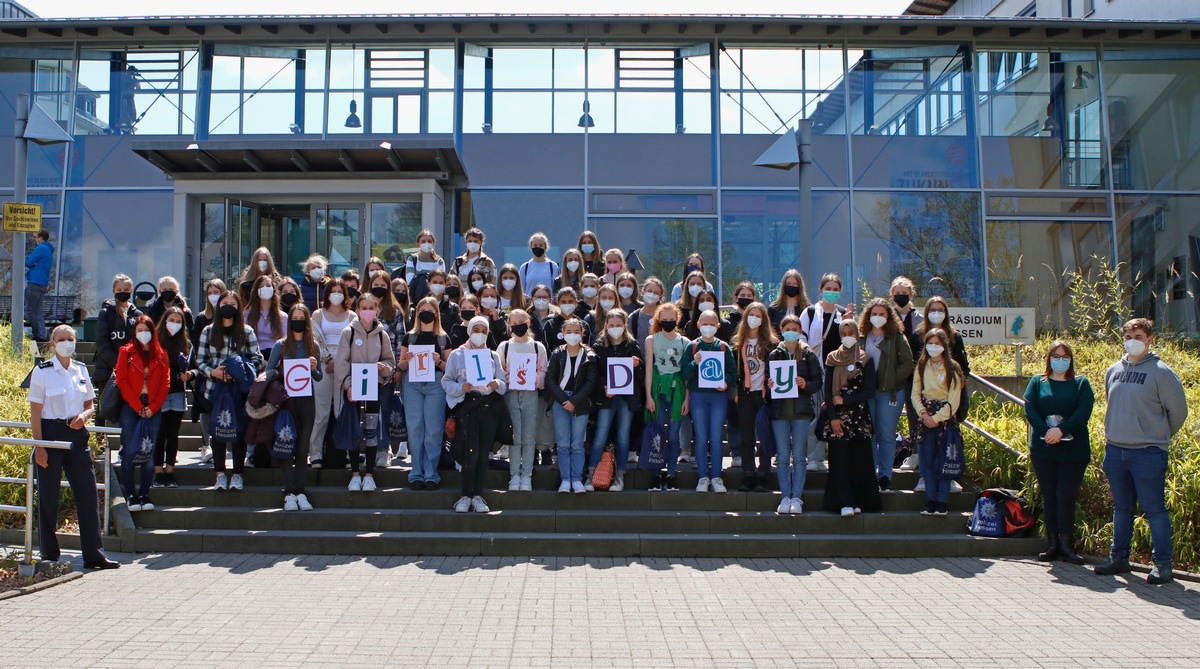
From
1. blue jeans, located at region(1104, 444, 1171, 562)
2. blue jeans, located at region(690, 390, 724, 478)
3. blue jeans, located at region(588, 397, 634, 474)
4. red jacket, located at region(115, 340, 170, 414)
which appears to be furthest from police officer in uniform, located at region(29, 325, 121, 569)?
blue jeans, located at region(1104, 444, 1171, 562)

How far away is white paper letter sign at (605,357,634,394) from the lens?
9.47 metres

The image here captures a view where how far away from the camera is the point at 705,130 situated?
1925cm

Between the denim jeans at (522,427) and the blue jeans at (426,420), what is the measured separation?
2.30 ft

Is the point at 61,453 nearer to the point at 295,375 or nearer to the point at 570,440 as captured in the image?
the point at 295,375

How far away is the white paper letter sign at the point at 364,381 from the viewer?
9.36 m

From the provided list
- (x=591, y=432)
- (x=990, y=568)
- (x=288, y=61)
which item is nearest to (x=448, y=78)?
(x=288, y=61)

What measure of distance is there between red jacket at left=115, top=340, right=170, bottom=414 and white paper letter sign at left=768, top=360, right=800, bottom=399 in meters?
5.98

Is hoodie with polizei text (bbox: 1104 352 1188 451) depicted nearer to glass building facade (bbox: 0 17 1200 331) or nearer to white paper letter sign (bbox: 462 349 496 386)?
white paper letter sign (bbox: 462 349 496 386)

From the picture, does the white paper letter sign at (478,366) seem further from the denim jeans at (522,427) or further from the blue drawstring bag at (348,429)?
the blue drawstring bag at (348,429)

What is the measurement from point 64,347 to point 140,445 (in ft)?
4.07

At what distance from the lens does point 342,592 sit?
24.2ft

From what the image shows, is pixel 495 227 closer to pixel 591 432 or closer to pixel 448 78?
pixel 448 78

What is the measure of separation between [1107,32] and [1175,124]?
2476 millimetres

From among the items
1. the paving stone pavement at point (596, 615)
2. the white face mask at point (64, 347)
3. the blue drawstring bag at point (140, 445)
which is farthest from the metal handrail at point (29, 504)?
the blue drawstring bag at point (140, 445)
